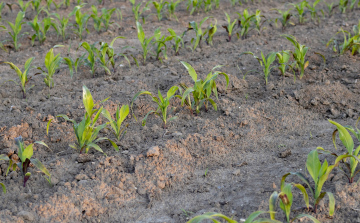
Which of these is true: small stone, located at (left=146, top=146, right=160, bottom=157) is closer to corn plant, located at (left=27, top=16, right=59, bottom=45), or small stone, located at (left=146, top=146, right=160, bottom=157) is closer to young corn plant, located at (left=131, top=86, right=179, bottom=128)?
young corn plant, located at (left=131, top=86, right=179, bottom=128)

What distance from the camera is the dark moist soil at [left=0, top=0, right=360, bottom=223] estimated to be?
238 cm

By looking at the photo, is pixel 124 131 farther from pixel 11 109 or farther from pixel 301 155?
pixel 301 155

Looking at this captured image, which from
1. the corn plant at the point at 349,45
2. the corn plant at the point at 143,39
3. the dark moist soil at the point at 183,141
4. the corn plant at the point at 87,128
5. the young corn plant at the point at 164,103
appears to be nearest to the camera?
the dark moist soil at the point at 183,141

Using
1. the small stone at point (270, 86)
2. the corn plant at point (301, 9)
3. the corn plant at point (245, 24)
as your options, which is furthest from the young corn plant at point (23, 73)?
the corn plant at point (301, 9)

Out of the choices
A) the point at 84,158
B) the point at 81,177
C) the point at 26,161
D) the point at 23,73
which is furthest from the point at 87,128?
the point at 23,73

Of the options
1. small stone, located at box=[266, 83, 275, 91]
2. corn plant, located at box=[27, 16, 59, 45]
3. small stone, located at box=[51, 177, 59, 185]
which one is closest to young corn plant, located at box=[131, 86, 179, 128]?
small stone, located at box=[51, 177, 59, 185]

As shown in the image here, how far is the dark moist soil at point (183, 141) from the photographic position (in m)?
2.38

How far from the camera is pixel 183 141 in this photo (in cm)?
296

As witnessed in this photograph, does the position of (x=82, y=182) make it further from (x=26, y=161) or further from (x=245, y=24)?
(x=245, y=24)

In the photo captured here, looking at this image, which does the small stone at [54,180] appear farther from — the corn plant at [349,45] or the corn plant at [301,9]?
the corn plant at [301,9]

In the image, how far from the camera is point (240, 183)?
8.52ft

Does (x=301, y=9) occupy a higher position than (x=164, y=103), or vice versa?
(x=301, y=9)

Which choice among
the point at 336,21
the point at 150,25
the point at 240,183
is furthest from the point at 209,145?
the point at 336,21

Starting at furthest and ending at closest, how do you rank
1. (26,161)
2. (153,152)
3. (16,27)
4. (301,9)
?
(301,9), (16,27), (153,152), (26,161)
